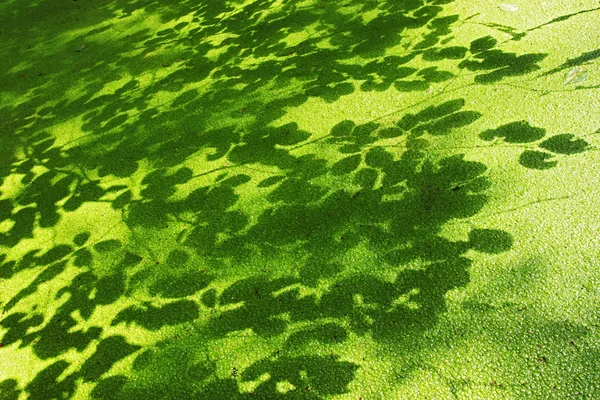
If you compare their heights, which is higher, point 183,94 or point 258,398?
point 183,94

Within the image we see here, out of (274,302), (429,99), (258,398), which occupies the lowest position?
(258,398)

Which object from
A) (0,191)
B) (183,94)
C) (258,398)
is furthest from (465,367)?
(0,191)

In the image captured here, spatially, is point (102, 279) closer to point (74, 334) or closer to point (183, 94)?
point (74, 334)

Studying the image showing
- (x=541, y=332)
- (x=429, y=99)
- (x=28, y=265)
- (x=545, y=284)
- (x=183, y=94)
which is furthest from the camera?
(x=183, y=94)

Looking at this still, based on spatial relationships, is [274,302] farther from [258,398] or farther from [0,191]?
[0,191]

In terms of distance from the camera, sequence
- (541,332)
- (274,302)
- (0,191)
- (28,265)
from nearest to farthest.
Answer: (541,332), (274,302), (28,265), (0,191)

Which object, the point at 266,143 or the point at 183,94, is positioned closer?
the point at 266,143
